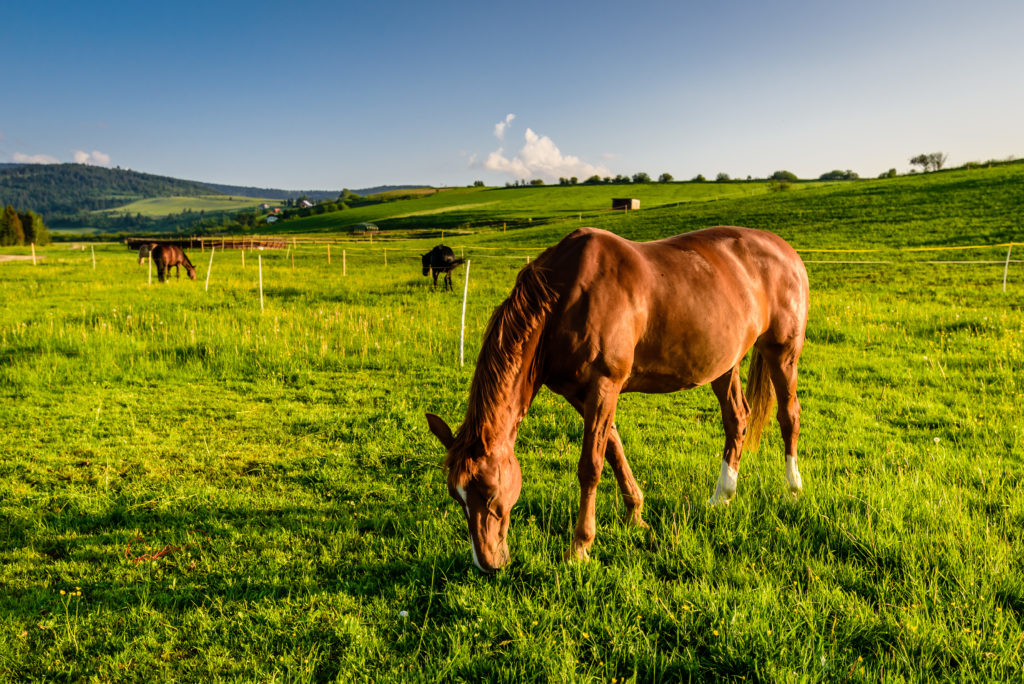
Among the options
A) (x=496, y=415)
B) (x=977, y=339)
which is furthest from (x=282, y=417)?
(x=977, y=339)

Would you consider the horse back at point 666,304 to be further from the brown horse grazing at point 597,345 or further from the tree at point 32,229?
the tree at point 32,229

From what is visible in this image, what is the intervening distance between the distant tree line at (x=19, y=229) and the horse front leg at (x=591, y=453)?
79.9 m

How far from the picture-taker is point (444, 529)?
3586 millimetres

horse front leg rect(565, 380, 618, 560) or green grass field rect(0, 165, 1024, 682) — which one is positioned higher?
horse front leg rect(565, 380, 618, 560)

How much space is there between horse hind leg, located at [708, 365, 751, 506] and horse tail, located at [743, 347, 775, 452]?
0.33 metres

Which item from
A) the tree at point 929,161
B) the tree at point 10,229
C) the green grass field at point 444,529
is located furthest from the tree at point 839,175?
the tree at point 10,229

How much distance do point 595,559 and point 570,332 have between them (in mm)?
1372

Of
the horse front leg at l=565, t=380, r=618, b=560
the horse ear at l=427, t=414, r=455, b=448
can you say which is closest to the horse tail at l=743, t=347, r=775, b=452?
the horse front leg at l=565, t=380, r=618, b=560

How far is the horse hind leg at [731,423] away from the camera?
4.05m

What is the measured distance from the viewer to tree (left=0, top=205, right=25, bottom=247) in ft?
207

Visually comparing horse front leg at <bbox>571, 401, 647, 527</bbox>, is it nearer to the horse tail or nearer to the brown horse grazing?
the brown horse grazing

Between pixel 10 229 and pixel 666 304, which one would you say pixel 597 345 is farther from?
pixel 10 229

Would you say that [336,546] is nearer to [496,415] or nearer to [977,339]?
[496,415]

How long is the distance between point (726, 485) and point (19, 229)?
88.6 m
